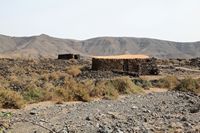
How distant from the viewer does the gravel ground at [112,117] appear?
13000 millimetres

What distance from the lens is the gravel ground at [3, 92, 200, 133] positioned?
13.0 meters

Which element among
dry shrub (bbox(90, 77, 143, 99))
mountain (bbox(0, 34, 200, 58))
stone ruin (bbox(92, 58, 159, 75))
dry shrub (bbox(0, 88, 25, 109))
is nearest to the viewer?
dry shrub (bbox(0, 88, 25, 109))

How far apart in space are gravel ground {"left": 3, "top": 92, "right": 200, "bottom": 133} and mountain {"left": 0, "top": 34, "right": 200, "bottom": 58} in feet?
410

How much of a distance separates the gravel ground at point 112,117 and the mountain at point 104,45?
125086 millimetres

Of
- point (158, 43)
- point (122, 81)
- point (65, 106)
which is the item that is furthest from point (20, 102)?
point (158, 43)

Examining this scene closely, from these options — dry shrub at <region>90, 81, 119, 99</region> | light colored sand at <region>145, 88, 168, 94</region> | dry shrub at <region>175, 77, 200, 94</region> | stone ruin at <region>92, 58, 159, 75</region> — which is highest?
stone ruin at <region>92, 58, 159, 75</region>

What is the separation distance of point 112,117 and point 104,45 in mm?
151460

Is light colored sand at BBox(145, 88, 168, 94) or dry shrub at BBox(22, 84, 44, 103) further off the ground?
dry shrub at BBox(22, 84, 44, 103)

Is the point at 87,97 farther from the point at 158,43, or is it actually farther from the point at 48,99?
the point at 158,43

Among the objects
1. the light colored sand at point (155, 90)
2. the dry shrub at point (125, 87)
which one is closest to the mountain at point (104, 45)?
the light colored sand at point (155, 90)

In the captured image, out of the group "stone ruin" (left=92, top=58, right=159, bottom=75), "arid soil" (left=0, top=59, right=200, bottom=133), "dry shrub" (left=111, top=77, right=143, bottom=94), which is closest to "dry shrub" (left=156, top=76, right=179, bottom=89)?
"dry shrub" (left=111, top=77, right=143, bottom=94)

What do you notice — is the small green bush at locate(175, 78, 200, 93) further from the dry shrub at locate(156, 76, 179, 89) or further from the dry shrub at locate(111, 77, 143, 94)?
the dry shrub at locate(111, 77, 143, 94)

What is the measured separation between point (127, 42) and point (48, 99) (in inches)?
5930

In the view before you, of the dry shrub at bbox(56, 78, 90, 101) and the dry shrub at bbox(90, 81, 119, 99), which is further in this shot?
the dry shrub at bbox(90, 81, 119, 99)
